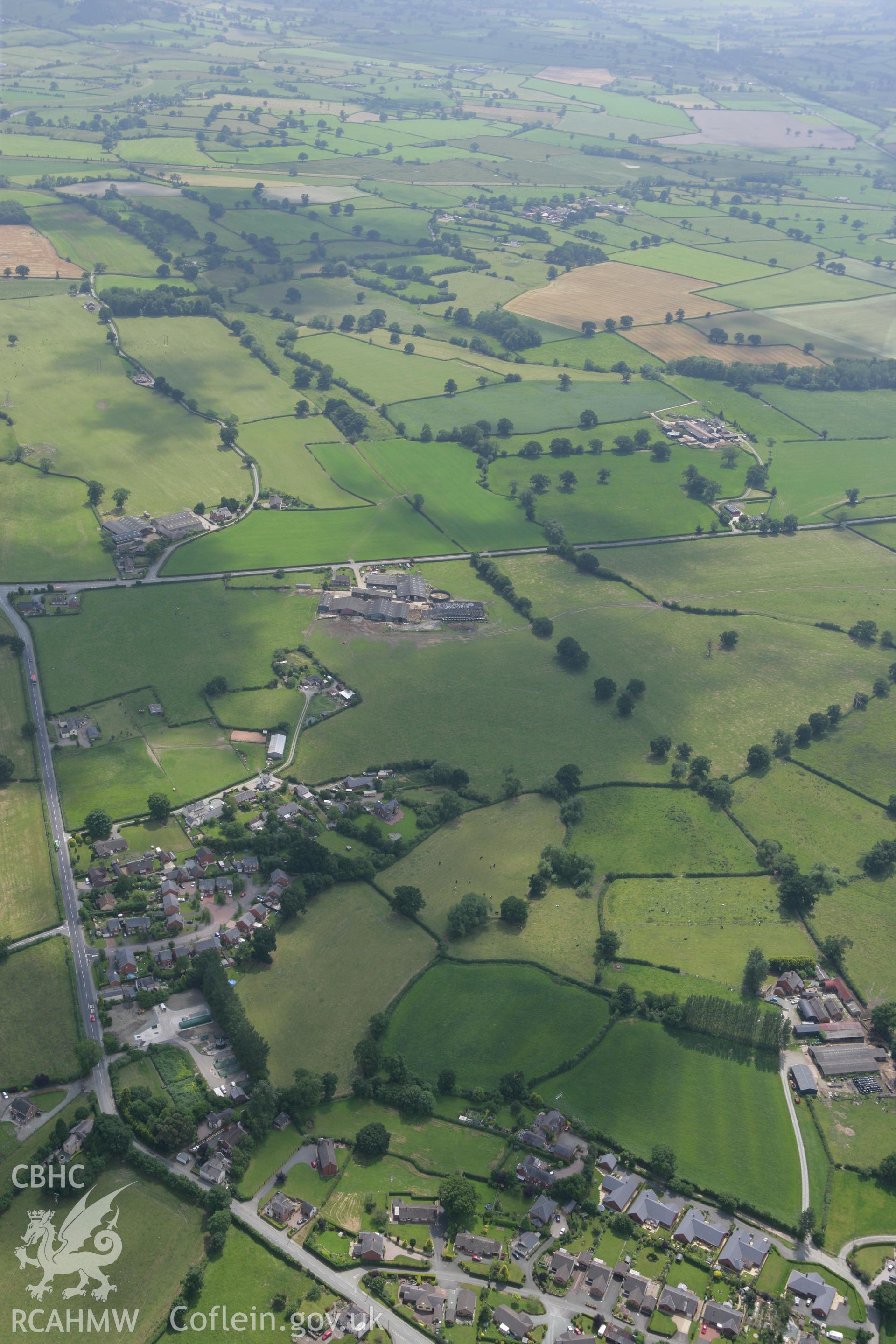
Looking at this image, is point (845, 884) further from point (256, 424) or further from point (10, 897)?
point (256, 424)

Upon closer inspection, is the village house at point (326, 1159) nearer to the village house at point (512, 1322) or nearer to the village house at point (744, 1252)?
the village house at point (512, 1322)

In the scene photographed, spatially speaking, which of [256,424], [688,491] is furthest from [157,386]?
[688,491]

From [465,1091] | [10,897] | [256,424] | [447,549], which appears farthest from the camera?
[256,424]

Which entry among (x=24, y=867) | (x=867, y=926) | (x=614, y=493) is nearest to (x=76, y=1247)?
(x=24, y=867)

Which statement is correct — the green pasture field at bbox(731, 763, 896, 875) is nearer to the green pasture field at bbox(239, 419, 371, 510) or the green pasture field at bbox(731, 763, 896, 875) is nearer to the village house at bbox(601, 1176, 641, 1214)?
the village house at bbox(601, 1176, 641, 1214)

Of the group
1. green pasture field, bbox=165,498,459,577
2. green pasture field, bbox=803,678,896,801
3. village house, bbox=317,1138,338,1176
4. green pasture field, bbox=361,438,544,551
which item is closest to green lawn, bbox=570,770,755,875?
green pasture field, bbox=803,678,896,801

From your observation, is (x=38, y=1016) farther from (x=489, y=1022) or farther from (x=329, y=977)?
(x=489, y=1022)

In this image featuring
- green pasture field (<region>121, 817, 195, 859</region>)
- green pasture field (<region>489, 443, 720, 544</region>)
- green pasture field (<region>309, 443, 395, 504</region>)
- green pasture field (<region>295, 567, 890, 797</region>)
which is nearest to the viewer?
green pasture field (<region>121, 817, 195, 859</region>)
